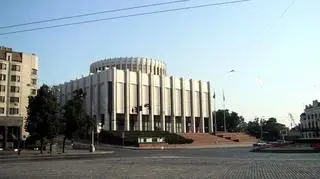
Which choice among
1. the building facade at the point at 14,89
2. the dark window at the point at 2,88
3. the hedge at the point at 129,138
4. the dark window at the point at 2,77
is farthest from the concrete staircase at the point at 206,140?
the dark window at the point at 2,77

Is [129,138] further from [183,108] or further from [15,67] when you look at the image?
[183,108]

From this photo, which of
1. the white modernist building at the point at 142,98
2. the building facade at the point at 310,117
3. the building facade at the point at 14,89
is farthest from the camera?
the building facade at the point at 310,117

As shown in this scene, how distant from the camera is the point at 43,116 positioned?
2148 inches

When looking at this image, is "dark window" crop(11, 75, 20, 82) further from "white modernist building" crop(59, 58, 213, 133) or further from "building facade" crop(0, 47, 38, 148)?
"white modernist building" crop(59, 58, 213, 133)

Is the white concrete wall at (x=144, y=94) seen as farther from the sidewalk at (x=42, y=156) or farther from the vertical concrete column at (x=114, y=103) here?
the sidewalk at (x=42, y=156)

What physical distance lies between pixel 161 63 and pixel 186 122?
911 inches

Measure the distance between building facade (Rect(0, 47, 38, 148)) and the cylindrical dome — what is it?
42.7 m

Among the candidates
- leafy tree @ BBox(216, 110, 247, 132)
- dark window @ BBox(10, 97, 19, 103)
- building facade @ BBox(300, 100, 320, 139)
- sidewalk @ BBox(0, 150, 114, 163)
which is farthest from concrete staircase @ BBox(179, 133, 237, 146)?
leafy tree @ BBox(216, 110, 247, 132)

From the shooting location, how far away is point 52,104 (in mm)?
55625

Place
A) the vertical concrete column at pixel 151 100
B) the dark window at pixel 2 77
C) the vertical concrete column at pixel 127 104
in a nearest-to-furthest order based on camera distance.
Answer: the dark window at pixel 2 77, the vertical concrete column at pixel 127 104, the vertical concrete column at pixel 151 100

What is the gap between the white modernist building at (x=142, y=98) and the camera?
108 meters

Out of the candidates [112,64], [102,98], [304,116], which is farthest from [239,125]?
[102,98]

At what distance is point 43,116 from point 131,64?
250ft

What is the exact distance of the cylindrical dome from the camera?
12950 cm
